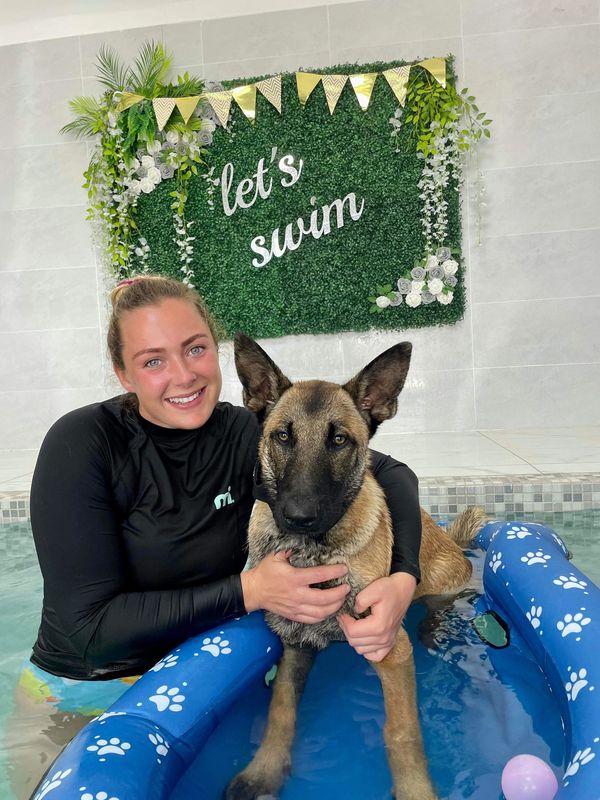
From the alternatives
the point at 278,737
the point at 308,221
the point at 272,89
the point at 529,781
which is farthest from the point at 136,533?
the point at 272,89

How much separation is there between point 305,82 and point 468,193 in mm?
2323

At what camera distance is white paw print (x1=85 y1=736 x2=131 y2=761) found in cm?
147

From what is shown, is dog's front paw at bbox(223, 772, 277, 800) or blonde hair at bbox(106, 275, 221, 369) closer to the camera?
dog's front paw at bbox(223, 772, 277, 800)

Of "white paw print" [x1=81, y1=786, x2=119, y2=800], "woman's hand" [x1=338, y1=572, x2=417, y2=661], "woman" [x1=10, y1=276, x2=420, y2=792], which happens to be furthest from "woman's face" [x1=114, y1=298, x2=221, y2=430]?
"white paw print" [x1=81, y1=786, x2=119, y2=800]

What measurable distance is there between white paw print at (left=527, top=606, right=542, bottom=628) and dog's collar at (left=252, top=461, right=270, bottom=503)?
3.25 feet

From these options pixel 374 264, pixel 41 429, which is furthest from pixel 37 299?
pixel 374 264

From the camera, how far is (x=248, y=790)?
5.97 feet

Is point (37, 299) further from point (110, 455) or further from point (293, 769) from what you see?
point (293, 769)

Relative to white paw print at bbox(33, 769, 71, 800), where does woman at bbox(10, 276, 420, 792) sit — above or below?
above

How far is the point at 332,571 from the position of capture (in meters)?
2.07

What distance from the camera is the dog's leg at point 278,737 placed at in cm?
183

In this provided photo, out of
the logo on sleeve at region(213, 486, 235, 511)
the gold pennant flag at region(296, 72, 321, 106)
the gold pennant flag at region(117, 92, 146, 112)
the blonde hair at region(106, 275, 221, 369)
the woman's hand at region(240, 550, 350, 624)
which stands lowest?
the woman's hand at region(240, 550, 350, 624)

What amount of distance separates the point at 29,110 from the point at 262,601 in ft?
27.3

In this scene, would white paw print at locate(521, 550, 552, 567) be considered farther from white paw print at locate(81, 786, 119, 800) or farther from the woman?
white paw print at locate(81, 786, 119, 800)
